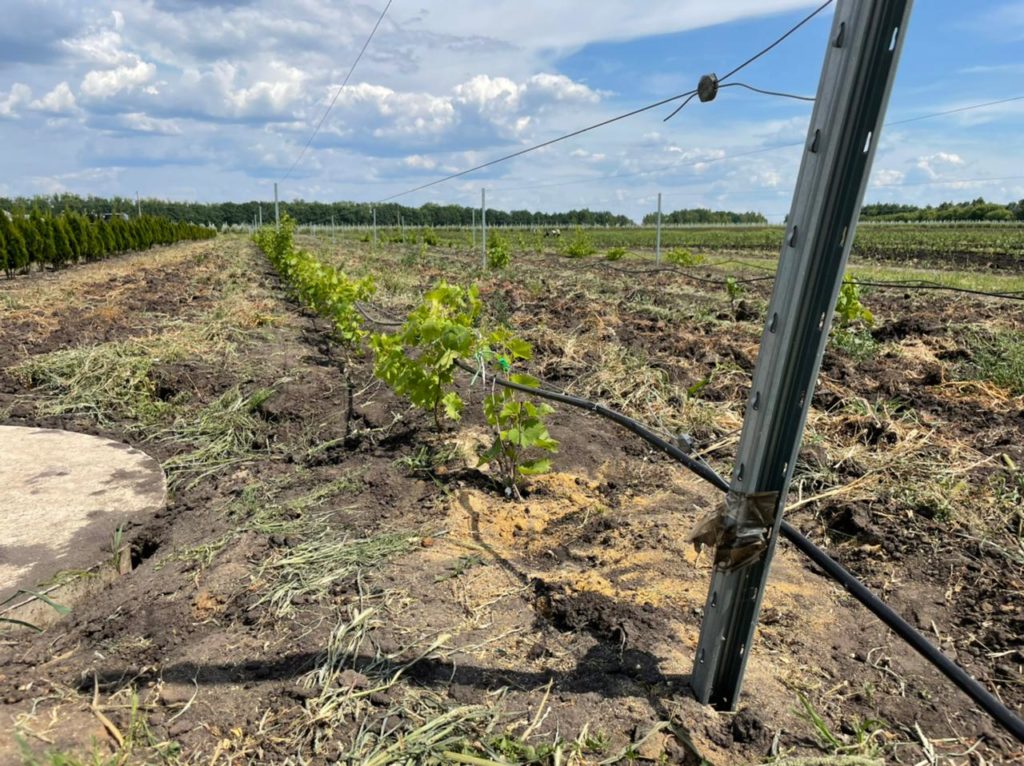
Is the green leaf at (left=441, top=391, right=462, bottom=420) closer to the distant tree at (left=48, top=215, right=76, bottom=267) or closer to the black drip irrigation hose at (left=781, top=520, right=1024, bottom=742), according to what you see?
the black drip irrigation hose at (left=781, top=520, right=1024, bottom=742)

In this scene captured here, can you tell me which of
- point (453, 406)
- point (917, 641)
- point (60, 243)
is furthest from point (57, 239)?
point (917, 641)

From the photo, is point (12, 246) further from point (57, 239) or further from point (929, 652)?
point (929, 652)

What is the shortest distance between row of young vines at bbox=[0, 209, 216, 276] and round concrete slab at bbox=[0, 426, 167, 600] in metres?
17.0

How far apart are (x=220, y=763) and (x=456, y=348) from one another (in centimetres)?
255

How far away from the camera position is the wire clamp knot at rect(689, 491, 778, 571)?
1.86m

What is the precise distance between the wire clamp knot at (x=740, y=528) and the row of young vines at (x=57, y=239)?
21.2 meters

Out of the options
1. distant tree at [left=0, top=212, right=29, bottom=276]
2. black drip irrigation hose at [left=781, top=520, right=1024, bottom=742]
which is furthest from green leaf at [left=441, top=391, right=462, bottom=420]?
distant tree at [left=0, top=212, right=29, bottom=276]

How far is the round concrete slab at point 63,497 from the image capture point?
3.15m

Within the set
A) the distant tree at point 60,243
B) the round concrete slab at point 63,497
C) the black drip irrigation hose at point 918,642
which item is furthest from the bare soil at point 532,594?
the distant tree at point 60,243

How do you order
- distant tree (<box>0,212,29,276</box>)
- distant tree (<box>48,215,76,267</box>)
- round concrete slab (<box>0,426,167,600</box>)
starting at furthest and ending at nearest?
distant tree (<box>48,215,76,267</box>), distant tree (<box>0,212,29,276</box>), round concrete slab (<box>0,426,167,600</box>)

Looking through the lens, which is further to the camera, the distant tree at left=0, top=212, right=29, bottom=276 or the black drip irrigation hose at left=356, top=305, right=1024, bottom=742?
the distant tree at left=0, top=212, right=29, bottom=276

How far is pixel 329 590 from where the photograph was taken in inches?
112

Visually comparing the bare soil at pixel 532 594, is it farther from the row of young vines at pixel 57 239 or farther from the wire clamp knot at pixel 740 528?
the row of young vines at pixel 57 239

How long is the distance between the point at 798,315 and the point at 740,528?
606 millimetres
